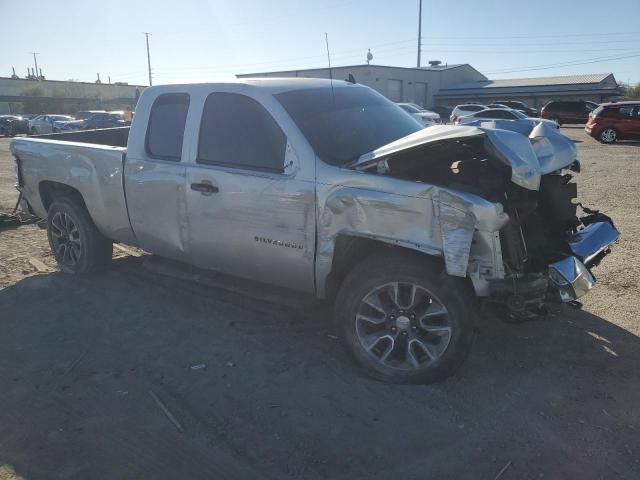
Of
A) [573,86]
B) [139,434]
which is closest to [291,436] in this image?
[139,434]

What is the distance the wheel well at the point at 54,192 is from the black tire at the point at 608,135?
2147 centimetres

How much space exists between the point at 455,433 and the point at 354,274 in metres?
1.20

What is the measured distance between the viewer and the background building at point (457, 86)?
156ft

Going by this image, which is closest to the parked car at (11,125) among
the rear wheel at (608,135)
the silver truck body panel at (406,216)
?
the rear wheel at (608,135)

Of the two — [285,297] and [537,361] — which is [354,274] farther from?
[537,361]

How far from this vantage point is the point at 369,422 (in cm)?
313

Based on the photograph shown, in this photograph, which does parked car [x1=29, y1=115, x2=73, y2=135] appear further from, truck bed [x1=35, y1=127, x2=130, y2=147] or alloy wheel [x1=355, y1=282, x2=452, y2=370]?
alloy wheel [x1=355, y1=282, x2=452, y2=370]

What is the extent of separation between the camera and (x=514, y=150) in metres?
3.27

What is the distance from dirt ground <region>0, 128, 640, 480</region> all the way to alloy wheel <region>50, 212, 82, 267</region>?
0.78 metres

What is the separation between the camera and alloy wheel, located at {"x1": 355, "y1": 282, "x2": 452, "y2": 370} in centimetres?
341

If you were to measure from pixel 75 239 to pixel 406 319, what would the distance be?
4.01 m

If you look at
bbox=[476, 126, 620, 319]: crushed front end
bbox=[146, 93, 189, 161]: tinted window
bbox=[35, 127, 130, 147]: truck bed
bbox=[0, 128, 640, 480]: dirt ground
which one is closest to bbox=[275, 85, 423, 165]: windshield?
bbox=[146, 93, 189, 161]: tinted window

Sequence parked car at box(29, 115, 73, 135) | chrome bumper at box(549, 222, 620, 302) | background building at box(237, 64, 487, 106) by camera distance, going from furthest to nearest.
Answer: background building at box(237, 64, 487, 106) < parked car at box(29, 115, 73, 135) < chrome bumper at box(549, 222, 620, 302)

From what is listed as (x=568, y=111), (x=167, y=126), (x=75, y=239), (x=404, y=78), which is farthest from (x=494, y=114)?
(x=404, y=78)
